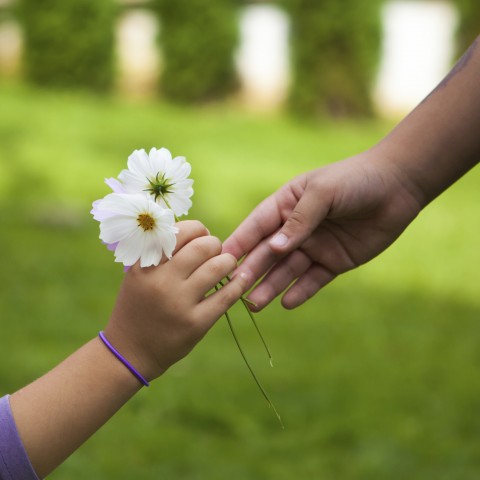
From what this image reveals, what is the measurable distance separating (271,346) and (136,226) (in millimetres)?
3037

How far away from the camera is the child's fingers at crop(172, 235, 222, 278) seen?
4.88ft

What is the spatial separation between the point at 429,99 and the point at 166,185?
81cm

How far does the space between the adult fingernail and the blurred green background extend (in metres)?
1.72

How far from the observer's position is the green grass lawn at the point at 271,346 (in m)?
3.42

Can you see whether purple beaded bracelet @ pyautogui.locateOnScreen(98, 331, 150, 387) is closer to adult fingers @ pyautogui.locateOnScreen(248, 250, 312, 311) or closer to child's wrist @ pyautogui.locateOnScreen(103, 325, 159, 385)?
child's wrist @ pyautogui.locateOnScreen(103, 325, 159, 385)

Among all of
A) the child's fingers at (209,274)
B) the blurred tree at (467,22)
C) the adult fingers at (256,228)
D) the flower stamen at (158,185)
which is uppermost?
the blurred tree at (467,22)

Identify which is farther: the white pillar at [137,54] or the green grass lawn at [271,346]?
the white pillar at [137,54]

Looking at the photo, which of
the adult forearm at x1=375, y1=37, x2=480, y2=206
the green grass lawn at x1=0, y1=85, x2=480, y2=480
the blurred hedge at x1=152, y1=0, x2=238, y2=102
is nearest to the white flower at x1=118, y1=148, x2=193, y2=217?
the adult forearm at x1=375, y1=37, x2=480, y2=206

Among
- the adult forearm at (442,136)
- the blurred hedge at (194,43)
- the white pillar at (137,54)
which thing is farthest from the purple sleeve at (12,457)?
the white pillar at (137,54)

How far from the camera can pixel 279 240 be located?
1787 mm

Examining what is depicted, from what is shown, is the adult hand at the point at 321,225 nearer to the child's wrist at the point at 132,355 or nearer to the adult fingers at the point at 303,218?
the adult fingers at the point at 303,218

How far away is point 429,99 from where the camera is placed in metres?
2.01

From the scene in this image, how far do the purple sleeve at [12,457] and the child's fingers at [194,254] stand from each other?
1.38 feet

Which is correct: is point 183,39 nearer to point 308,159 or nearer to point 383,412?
point 308,159
